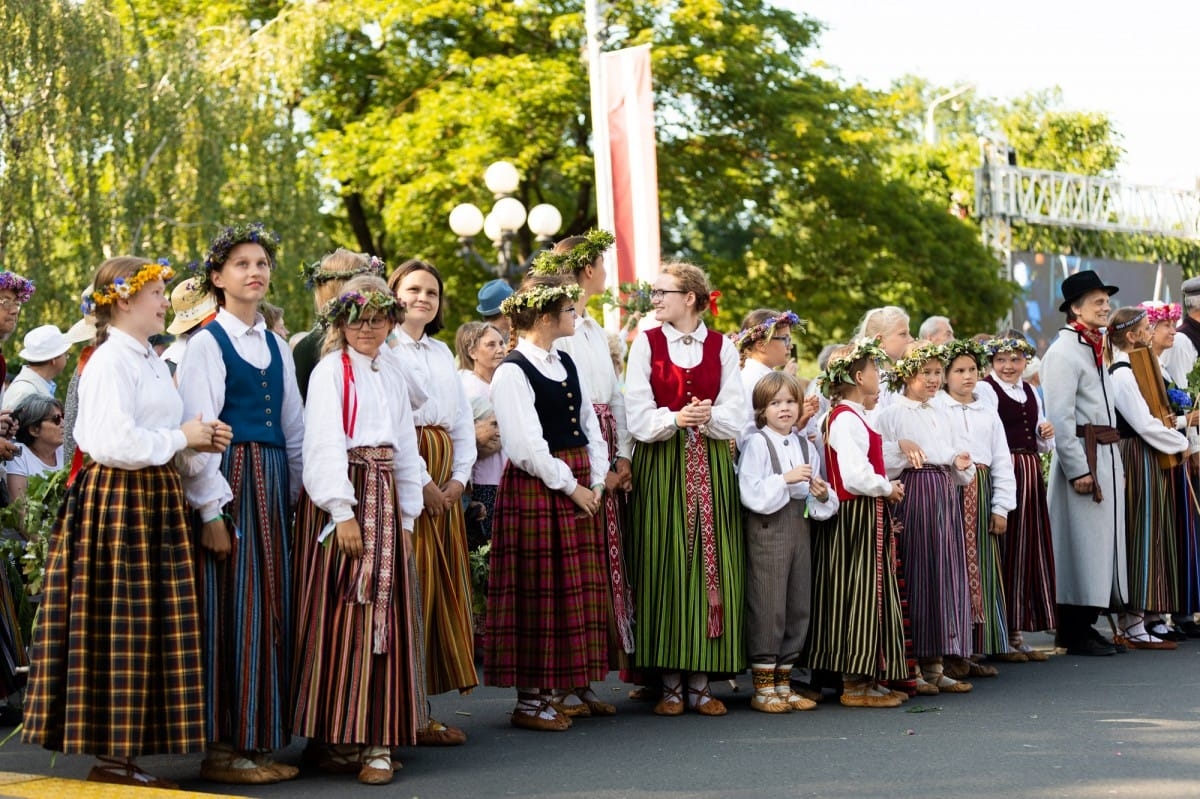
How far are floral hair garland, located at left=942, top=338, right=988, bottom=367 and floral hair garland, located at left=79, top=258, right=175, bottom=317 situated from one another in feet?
14.2

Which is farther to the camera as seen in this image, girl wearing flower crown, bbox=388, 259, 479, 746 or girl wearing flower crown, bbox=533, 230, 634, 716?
girl wearing flower crown, bbox=533, 230, 634, 716

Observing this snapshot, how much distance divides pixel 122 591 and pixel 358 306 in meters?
1.31

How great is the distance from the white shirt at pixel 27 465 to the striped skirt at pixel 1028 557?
5121 mm

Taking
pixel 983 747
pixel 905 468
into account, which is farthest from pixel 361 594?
pixel 905 468

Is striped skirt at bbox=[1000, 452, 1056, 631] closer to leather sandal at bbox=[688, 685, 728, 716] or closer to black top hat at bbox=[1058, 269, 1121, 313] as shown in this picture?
black top hat at bbox=[1058, 269, 1121, 313]

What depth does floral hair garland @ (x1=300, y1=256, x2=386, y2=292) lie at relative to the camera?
6.61 metres

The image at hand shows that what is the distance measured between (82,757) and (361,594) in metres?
1.40

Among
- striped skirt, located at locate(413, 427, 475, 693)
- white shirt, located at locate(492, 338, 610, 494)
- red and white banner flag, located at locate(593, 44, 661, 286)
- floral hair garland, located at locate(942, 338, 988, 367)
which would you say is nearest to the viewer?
striped skirt, located at locate(413, 427, 475, 693)

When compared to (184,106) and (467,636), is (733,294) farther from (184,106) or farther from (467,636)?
(467,636)

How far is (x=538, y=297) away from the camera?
705 centimetres

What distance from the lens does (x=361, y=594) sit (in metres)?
5.93

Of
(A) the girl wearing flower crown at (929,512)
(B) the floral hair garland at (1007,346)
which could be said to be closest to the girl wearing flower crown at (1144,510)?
(B) the floral hair garland at (1007,346)

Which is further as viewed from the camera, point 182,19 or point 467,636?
point 182,19

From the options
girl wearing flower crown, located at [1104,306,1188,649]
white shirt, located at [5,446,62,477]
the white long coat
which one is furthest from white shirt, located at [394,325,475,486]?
girl wearing flower crown, located at [1104,306,1188,649]
